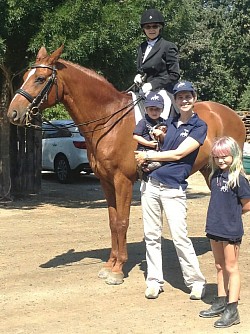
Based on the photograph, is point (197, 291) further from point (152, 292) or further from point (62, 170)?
point (62, 170)

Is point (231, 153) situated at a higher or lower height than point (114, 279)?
higher

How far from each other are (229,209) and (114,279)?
1.90 meters

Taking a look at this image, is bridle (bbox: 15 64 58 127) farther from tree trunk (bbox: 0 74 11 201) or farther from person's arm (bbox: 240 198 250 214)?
tree trunk (bbox: 0 74 11 201)

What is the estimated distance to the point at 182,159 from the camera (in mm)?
5727

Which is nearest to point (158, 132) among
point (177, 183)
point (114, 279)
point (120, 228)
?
point (177, 183)

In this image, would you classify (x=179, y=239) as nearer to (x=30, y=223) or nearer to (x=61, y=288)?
(x=61, y=288)

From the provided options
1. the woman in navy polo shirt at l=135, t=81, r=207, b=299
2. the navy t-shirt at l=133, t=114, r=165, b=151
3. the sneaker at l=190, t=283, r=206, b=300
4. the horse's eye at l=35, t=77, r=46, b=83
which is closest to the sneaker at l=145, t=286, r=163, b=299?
the woman in navy polo shirt at l=135, t=81, r=207, b=299

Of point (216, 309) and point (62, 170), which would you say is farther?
point (62, 170)

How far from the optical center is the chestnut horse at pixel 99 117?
644 cm

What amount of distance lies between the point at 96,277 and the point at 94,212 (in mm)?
4999

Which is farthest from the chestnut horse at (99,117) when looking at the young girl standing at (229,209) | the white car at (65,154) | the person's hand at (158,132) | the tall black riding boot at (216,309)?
the white car at (65,154)

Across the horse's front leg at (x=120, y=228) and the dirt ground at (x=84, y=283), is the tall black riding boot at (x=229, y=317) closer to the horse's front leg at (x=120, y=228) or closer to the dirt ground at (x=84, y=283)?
the dirt ground at (x=84, y=283)

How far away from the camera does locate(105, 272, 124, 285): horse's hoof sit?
6465 millimetres

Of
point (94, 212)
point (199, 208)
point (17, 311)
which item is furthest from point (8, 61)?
point (17, 311)
